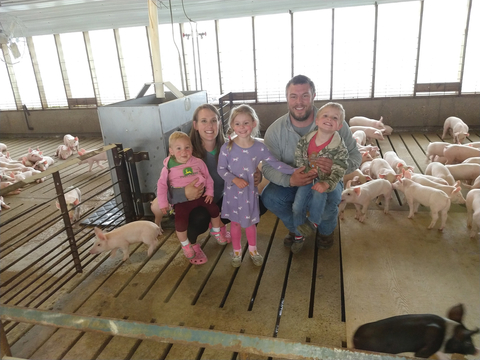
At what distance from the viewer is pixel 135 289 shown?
2.65m

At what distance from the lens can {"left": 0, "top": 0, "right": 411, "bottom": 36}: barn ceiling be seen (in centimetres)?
532

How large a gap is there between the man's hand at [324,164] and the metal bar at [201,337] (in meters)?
1.79

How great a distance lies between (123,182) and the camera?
353 cm

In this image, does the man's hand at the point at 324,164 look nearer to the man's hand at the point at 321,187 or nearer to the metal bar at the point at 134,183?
the man's hand at the point at 321,187

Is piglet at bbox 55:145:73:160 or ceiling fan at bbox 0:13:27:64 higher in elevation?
ceiling fan at bbox 0:13:27:64

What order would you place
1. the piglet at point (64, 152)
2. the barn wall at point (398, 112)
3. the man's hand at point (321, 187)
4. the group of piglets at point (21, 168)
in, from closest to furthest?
1. the man's hand at point (321, 187)
2. the group of piglets at point (21, 168)
3. the piglet at point (64, 152)
4. the barn wall at point (398, 112)

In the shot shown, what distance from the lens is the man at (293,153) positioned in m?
2.71

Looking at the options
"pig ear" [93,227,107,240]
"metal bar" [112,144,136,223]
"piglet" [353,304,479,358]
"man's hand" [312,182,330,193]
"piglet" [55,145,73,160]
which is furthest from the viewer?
"piglet" [55,145,73,160]

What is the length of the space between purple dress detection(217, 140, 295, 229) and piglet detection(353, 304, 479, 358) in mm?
1209

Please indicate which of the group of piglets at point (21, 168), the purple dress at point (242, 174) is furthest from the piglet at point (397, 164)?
the group of piglets at point (21, 168)

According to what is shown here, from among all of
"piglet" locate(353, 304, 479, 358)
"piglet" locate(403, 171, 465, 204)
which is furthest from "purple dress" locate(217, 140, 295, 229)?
"piglet" locate(403, 171, 465, 204)

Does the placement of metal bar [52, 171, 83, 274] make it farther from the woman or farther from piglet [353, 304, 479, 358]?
piglet [353, 304, 479, 358]

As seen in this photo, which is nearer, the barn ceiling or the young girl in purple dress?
the young girl in purple dress

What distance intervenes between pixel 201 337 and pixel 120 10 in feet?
20.9
